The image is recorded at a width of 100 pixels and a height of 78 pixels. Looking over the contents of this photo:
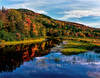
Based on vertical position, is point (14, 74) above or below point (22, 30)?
below

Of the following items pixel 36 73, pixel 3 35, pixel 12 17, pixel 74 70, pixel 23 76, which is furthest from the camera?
pixel 12 17

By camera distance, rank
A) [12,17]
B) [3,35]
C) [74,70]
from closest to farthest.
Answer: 1. [74,70]
2. [3,35]
3. [12,17]

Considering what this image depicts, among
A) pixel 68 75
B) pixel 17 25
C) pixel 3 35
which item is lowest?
pixel 68 75

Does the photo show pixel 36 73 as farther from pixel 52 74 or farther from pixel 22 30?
pixel 22 30

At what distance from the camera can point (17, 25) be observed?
100 meters

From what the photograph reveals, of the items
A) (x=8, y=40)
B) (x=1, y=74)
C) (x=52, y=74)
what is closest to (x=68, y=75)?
(x=52, y=74)

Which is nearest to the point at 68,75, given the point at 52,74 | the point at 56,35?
the point at 52,74

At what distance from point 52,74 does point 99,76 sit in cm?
888

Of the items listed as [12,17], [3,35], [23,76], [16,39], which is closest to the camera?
[23,76]

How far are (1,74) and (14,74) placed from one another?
247cm

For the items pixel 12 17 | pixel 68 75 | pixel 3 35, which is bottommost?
pixel 68 75

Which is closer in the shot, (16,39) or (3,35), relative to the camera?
(3,35)

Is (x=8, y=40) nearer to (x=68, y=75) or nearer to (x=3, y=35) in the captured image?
(x=3, y=35)

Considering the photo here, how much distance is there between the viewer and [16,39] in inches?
3155
